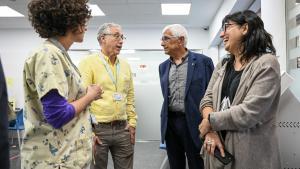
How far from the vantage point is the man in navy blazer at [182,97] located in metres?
2.25

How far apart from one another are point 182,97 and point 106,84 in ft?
1.86

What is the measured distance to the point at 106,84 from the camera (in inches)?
85.8

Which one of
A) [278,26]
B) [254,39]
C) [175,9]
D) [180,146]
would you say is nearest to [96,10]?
[175,9]

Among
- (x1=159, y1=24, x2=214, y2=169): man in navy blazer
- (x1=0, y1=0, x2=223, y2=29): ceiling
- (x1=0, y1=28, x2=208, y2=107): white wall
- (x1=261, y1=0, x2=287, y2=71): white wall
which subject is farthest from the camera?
(x1=0, y1=28, x2=208, y2=107): white wall

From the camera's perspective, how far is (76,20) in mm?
1298

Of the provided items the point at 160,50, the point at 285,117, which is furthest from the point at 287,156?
the point at 160,50

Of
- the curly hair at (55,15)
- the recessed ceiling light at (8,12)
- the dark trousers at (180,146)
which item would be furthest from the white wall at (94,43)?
the curly hair at (55,15)

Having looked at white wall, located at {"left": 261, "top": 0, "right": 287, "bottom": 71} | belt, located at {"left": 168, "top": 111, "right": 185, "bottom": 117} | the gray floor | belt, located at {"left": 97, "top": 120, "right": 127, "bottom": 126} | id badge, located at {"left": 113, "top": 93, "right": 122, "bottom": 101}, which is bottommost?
the gray floor

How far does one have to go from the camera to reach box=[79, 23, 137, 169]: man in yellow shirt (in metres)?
2.15

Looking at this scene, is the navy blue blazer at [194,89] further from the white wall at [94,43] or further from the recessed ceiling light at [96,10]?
the white wall at [94,43]

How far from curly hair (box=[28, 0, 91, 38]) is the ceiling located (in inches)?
154

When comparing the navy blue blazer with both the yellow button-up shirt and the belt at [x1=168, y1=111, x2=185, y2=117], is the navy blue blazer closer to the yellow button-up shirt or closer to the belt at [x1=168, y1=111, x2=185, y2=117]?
the belt at [x1=168, y1=111, x2=185, y2=117]

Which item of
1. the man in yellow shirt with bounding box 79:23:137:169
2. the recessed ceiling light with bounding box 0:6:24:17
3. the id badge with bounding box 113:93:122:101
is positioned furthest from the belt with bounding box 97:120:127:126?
the recessed ceiling light with bounding box 0:6:24:17

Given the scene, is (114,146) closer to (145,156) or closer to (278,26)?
(278,26)
